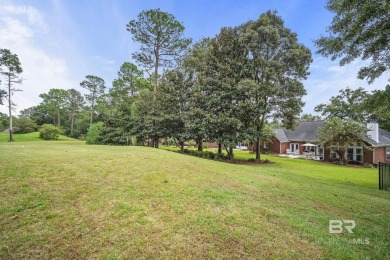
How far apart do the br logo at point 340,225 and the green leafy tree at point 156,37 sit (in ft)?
64.3

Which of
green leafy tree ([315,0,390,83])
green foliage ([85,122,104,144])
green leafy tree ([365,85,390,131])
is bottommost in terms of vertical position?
green foliage ([85,122,104,144])

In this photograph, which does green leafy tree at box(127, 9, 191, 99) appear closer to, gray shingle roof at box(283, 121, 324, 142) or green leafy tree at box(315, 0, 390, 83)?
green leafy tree at box(315, 0, 390, 83)

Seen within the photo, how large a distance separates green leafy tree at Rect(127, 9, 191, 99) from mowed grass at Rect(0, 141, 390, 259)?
17.5 meters

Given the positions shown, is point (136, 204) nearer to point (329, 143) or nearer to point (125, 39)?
point (125, 39)

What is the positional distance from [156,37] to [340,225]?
2137 centimetres

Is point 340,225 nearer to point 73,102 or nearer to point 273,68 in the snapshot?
point 273,68

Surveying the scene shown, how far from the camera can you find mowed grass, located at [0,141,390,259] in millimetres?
2773

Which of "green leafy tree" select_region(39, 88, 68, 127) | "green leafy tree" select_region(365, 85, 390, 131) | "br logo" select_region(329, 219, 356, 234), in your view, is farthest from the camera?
"green leafy tree" select_region(39, 88, 68, 127)


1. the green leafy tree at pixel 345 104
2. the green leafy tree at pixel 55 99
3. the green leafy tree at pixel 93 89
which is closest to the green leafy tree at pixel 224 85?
the green leafy tree at pixel 345 104

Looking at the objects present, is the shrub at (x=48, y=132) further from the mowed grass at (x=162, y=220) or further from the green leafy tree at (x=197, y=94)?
the mowed grass at (x=162, y=220)

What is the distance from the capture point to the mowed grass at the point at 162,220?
277cm

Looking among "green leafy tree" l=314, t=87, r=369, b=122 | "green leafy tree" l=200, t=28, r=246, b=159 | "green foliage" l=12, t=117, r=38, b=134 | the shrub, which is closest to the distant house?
"green leafy tree" l=314, t=87, r=369, b=122

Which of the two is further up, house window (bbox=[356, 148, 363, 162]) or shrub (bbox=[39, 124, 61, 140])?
shrub (bbox=[39, 124, 61, 140])

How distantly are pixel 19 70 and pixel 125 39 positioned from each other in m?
20.4
